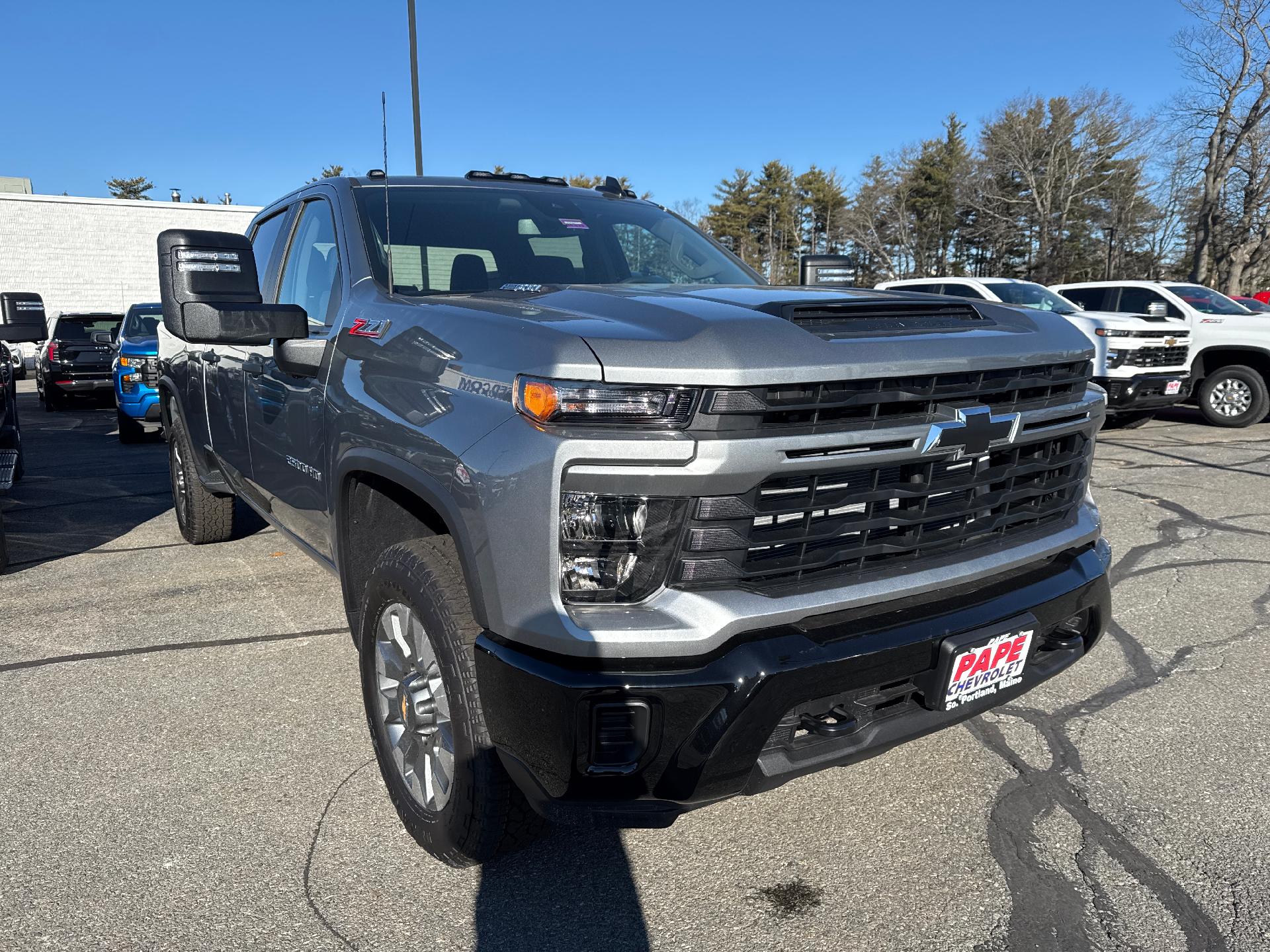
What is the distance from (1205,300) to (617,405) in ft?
40.2

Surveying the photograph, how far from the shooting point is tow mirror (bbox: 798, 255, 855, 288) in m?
4.05

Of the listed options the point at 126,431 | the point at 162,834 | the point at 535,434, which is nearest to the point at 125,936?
the point at 162,834

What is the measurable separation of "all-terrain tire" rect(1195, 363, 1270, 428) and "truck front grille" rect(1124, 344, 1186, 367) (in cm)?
73

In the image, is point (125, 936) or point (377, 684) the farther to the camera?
point (377, 684)

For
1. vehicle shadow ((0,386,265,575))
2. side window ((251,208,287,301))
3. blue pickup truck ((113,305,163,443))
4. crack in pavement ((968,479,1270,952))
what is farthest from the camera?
blue pickup truck ((113,305,163,443))

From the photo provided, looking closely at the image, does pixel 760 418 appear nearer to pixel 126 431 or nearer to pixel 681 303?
pixel 681 303

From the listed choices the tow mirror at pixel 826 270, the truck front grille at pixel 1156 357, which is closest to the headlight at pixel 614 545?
the tow mirror at pixel 826 270

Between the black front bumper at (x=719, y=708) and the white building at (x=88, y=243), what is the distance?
29761 millimetres

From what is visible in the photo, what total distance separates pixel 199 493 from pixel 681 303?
4.32m

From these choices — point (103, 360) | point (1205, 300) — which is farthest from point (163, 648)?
point (103, 360)

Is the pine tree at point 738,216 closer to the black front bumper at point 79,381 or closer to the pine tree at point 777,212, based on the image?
the pine tree at point 777,212

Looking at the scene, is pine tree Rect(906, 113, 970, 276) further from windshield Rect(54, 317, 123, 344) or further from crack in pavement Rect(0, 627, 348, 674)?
crack in pavement Rect(0, 627, 348, 674)

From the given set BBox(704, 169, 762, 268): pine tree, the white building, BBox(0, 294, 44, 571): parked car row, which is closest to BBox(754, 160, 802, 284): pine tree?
BBox(704, 169, 762, 268): pine tree

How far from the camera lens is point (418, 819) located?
254 centimetres
